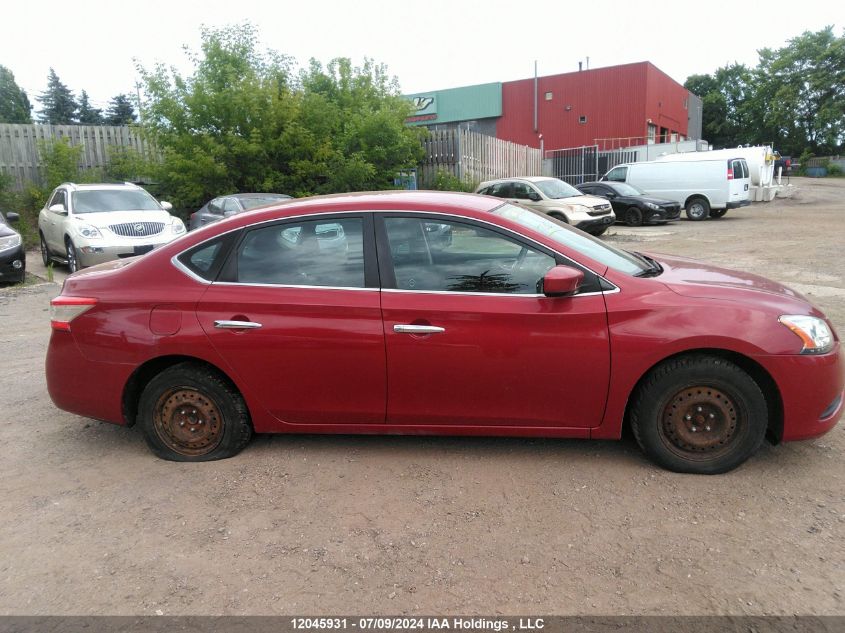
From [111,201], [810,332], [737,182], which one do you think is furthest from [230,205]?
[737,182]

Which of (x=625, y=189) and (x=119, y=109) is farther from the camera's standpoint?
(x=119, y=109)

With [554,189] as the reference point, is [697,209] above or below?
below

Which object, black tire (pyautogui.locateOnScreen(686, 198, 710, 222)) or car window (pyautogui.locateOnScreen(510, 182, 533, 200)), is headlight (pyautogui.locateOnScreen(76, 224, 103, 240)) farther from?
black tire (pyautogui.locateOnScreen(686, 198, 710, 222))

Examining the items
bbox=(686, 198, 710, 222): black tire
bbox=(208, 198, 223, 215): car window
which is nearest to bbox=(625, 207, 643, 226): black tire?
bbox=(686, 198, 710, 222): black tire

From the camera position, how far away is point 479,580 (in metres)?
2.80

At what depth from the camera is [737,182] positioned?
829 inches

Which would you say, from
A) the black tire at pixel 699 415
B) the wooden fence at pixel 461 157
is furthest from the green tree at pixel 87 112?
the black tire at pixel 699 415

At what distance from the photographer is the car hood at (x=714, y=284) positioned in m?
3.57

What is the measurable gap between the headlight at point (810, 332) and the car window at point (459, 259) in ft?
4.36

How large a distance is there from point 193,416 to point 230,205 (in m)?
9.68

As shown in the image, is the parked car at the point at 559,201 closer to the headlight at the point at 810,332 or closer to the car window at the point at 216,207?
the car window at the point at 216,207

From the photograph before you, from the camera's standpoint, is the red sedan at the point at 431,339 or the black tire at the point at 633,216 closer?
the red sedan at the point at 431,339

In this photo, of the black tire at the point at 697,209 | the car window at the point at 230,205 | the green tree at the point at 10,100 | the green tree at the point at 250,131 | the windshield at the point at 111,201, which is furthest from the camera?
the green tree at the point at 10,100

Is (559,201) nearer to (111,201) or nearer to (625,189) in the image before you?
(625,189)
